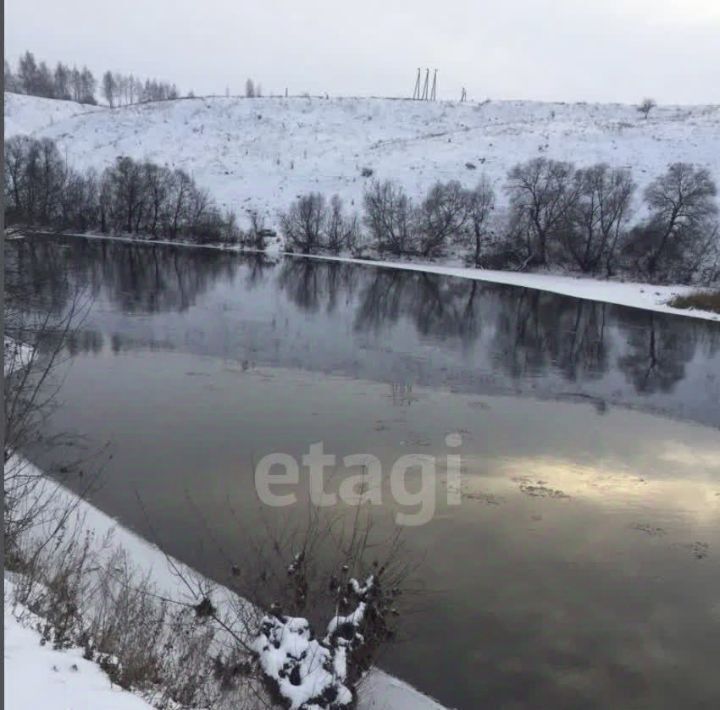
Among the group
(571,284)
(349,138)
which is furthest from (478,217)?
(349,138)

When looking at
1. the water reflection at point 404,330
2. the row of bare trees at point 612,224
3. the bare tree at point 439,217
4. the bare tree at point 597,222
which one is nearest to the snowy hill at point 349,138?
the bare tree at point 439,217

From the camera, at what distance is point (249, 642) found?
5910 millimetres

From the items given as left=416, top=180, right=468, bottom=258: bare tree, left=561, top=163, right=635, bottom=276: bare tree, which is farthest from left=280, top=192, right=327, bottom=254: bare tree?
left=561, top=163, right=635, bottom=276: bare tree

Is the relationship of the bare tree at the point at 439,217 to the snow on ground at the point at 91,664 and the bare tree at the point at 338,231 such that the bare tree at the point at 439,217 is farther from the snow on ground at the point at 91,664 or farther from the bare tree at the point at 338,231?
the snow on ground at the point at 91,664

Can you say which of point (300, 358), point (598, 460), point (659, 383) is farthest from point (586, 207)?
point (598, 460)

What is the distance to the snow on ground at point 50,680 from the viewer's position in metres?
3.79

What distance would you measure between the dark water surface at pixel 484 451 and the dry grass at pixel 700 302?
26.4ft

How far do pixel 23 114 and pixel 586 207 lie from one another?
71.0m

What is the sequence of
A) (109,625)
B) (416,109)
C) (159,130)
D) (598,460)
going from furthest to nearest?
1. (416,109)
2. (159,130)
3. (598,460)
4. (109,625)

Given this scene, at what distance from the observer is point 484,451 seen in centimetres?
1227

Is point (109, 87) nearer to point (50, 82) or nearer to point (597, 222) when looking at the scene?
point (50, 82)

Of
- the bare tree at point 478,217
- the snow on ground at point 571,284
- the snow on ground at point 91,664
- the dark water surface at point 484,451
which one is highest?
the bare tree at point 478,217

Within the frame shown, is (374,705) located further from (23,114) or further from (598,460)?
(23,114)

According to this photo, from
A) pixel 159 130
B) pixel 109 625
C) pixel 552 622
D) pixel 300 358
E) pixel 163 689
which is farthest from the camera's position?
pixel 159 130
